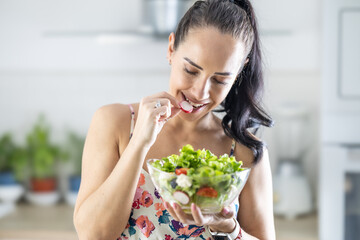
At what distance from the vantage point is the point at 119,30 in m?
2.72

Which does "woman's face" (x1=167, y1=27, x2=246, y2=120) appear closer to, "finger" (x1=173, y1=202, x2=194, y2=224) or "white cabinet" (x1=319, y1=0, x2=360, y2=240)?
"finger" (x1=173, y1=202, x2=194, y2=224)

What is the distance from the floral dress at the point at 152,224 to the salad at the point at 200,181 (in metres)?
0.23

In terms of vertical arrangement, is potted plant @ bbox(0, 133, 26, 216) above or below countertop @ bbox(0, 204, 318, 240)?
above

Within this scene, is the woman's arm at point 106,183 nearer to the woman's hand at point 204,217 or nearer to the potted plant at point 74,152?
the woman's hand at point 204,217

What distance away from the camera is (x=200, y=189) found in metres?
0.95

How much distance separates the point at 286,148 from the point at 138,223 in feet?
4.97

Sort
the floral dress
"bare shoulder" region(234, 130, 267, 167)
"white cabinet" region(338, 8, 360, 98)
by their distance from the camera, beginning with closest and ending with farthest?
1. the floral dress
2. "bare shoulder" region(234, 130, 267, 167)
3. "white cabinet" region(338, 8, 360, 98)

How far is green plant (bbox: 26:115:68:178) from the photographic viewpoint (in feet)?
9.12

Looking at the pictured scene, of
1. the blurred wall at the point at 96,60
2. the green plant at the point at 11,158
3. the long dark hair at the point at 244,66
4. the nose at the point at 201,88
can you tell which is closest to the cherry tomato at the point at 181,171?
the nose at the point at 201,88

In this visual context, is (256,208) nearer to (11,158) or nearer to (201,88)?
(201,88)

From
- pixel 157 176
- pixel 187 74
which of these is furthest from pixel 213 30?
pixel 157 176

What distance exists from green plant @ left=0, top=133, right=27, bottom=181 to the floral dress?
1700mm

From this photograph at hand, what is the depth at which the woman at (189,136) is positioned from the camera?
111 cm

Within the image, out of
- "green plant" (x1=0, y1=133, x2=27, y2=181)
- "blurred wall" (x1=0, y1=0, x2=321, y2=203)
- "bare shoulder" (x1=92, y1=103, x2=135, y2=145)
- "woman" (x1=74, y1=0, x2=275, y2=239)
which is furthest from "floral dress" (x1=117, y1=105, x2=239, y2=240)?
"green plant" (x1=0, y1=133, x2=27, y2=181)
